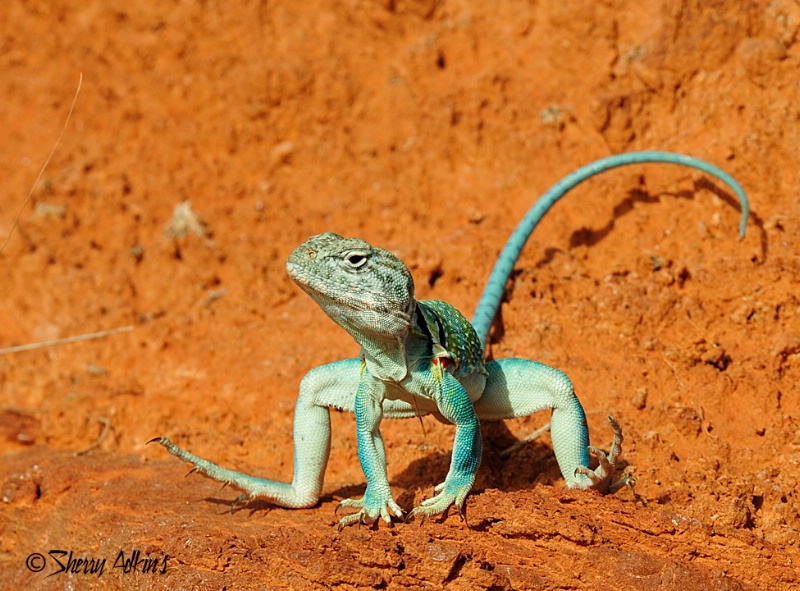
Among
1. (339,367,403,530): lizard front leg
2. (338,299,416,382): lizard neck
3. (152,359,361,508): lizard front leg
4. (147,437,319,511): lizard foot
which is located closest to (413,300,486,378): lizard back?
A: (338,299,416,382): lizard neck

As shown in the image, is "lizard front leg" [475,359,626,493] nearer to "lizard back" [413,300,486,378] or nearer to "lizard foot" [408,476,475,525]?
"lizard back" [413,300,486,378]

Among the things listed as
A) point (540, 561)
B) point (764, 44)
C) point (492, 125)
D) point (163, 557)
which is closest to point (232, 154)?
point (492, 125)

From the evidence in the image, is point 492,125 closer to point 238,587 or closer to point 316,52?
point 316,52

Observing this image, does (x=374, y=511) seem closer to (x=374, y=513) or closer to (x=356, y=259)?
(x=374, y=513)

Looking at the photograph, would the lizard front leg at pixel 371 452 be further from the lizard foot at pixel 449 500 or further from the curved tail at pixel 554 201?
the curved tail at pixel 554 201

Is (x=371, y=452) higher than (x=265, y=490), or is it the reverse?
(x=371, y=452)

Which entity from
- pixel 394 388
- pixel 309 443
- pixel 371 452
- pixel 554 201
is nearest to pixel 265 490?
pixel 309 443

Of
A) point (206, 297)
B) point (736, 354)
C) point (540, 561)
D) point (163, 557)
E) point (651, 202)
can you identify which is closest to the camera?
point (540, 561)
